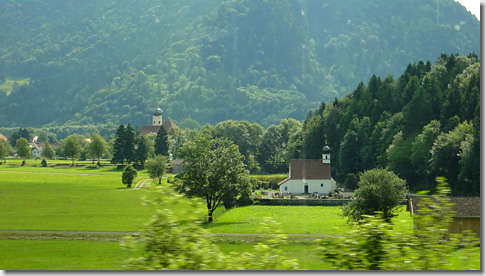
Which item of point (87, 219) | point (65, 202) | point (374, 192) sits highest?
point (374, 192)

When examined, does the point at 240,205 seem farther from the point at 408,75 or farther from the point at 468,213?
the point at 408,75

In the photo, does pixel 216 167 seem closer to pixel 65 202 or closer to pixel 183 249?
pixel 65 202

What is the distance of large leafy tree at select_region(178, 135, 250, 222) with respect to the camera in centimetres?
702

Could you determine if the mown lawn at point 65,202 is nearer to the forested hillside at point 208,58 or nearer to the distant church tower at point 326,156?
the forested hillside at point 208,58

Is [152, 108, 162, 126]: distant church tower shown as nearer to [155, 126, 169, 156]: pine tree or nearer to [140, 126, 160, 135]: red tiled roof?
[140, 126, 160, 135]: red tiled roof

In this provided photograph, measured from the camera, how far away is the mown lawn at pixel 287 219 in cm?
661

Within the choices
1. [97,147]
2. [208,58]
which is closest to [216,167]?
[208,58]

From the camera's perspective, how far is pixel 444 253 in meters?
3.65

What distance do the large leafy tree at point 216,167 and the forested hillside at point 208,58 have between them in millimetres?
748

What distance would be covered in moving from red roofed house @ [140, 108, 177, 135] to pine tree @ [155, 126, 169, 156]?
0.08 metres

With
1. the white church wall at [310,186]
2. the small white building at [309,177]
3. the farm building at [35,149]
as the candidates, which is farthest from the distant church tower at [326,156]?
the farm building at [35,149]

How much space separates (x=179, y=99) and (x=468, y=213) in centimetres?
553

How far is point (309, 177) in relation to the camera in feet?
26.9

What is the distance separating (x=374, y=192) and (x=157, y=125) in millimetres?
4297
